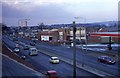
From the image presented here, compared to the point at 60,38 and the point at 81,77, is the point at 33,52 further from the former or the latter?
the point at 60,38

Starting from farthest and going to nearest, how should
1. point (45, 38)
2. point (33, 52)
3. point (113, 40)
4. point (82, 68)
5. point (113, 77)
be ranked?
point (45, 38) < point (113, 40) < point (33, 52) < point (82, 68) < point (113, 77)

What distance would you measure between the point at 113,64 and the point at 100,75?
32.5 ft

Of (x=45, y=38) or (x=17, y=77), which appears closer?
(x=17, y=77)

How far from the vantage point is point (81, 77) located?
26.7 m

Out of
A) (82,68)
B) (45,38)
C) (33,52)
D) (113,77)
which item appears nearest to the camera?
(113,77)

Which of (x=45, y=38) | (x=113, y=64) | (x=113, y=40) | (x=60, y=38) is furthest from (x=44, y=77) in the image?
(x=45, y=38)

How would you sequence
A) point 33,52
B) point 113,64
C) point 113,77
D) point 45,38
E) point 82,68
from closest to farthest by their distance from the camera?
point 113,77
point 82,68
point 113,64
point 33,52
point 45,38

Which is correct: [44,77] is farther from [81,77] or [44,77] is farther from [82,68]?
[82,68]

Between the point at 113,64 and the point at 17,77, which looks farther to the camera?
the point at 113,64

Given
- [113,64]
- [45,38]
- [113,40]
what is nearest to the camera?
[113,64]

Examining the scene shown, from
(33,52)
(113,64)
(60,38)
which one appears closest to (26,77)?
(113,64)

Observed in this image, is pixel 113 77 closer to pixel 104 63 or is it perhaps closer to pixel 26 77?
pixel 26 77

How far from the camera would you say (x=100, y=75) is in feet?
88.7

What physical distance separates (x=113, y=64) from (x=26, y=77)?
46.8 feet
